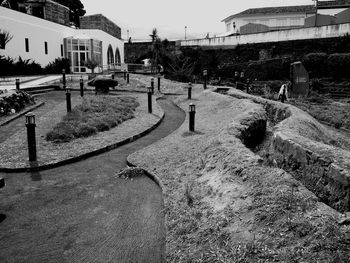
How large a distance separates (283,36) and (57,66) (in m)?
22.7

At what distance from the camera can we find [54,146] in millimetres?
8602

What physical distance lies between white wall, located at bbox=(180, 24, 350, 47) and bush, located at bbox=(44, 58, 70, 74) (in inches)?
704

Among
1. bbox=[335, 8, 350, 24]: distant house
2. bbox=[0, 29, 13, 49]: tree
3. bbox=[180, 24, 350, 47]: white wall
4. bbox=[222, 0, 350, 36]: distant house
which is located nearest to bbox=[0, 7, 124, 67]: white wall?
bbox=[0, 29, 13, 49]: tree

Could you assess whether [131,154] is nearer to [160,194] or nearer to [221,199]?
[160,194]

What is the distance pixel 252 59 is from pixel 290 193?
34.5 m

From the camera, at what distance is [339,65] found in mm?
27391

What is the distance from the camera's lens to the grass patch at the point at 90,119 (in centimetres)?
938

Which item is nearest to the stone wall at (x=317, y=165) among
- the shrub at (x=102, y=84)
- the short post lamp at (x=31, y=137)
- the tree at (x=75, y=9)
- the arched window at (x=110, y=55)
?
the short post lamp at (x=31, y=137)

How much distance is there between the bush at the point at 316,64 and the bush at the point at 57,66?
2219cm

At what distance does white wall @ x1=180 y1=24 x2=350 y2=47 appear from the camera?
102 feet

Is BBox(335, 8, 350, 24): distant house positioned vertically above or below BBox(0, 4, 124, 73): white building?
above

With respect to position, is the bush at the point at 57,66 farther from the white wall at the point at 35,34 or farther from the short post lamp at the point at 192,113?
the short post lamp at the point at 192,113

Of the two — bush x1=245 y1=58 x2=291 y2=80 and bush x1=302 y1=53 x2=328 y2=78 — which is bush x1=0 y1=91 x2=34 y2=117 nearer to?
bush x1=302 y1=53 x2=328 y2=78

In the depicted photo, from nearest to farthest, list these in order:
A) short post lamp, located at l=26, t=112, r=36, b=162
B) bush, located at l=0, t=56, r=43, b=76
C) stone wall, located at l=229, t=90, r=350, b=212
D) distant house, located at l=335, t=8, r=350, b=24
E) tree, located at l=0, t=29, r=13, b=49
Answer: stone wall, located at l=229, t=90, r=350, b=212, short post lamp, located at l=26, t=112, r=36, b=162, bush, located at l=0, t=56, r=43, b=76, tree, located at l=0, t=29, r=13, b=49, distant house, located at l=335, t=8, r=350, b=24
